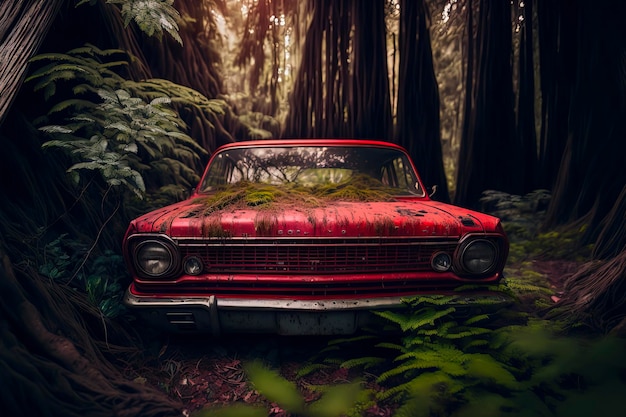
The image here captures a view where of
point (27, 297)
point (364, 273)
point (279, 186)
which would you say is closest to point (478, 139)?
point (279, 186)

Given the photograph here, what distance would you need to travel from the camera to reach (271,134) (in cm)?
687

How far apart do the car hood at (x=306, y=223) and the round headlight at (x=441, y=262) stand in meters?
0.14

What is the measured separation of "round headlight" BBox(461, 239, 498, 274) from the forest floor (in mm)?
A: 939

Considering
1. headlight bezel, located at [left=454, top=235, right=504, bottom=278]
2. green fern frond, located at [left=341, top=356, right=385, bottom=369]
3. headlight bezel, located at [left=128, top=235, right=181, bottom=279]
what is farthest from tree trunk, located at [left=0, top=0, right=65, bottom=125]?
headlight bezel, located at [left=454, top=235, right=504, bottom=278]

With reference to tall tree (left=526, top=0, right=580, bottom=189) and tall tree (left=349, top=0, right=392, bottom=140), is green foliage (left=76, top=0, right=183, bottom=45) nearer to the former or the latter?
tall tree (left=349, top=0, right=392, bottom=140)

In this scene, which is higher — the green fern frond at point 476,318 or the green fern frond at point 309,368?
the green fern frond at point 476,318

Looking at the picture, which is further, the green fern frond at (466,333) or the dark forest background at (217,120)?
the dark forest background at (217,120)

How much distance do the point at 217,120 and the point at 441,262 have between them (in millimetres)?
4829

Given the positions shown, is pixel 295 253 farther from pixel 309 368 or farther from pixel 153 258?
pixel 153 258

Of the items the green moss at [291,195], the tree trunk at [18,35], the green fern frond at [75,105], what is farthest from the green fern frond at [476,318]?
the green fern frond at [75,105]

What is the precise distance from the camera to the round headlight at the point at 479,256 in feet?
7.51

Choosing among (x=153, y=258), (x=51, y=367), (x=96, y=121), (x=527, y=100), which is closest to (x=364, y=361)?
(x=153, y=258)

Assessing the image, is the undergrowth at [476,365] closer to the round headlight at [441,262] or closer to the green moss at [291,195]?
the round headlight at [441,262]

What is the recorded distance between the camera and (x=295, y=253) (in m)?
2.24
